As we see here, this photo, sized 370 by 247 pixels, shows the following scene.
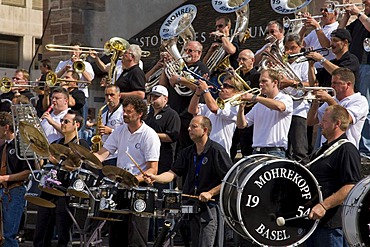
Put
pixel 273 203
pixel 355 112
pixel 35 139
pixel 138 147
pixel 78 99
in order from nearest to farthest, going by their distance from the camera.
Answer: pixel 273 203, pixel 355 112, pixel 138 147, pixel 35 139, pixel 78 99

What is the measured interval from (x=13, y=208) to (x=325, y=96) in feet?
14.2

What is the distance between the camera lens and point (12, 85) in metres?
15.8

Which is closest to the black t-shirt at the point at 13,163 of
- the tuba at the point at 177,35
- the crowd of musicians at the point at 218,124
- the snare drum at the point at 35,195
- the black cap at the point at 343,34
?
the crowd of musicians at the point at 218,124

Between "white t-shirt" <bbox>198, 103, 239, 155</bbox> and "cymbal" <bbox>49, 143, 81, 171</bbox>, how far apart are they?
65.8 inches

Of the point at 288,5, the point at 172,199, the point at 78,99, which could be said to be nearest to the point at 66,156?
the point at 172,199

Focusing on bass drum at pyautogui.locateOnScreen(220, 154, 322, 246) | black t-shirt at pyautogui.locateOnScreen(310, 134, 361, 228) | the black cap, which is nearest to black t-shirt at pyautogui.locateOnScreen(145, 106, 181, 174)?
the black cap

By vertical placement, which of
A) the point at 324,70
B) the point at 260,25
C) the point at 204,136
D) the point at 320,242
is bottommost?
the point at 320,242

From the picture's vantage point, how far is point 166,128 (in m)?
12.5

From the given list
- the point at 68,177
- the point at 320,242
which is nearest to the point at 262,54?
the point at 68,177

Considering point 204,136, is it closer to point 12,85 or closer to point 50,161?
point 50,161

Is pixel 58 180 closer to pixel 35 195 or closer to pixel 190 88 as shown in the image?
pixel 35 195

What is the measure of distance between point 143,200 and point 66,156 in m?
1.38

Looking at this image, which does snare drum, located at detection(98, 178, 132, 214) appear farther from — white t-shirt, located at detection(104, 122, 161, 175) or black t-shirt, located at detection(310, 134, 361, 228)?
black t-shirt, located at detection(310, 134, 361, 228)

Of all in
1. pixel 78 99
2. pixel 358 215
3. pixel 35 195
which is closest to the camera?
pixel 358 215
